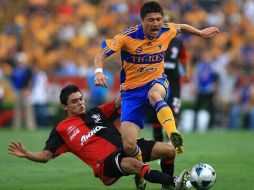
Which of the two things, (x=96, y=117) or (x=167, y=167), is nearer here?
(x=167, y=167)

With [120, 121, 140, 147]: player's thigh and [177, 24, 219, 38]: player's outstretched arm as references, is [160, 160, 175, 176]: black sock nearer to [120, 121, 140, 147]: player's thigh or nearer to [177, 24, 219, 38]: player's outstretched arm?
[120, 121, 140, 147]: player's thigh

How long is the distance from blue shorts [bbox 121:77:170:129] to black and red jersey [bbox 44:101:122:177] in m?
0.33

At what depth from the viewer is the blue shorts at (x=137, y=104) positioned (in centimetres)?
1047

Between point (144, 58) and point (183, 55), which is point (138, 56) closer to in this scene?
point (144, 58)

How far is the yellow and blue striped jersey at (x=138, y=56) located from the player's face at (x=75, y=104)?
2.02ft

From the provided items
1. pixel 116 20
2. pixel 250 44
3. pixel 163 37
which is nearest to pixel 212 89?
pixel 250 44

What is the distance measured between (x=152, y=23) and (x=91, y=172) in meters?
3.70

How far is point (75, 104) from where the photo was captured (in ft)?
35.3

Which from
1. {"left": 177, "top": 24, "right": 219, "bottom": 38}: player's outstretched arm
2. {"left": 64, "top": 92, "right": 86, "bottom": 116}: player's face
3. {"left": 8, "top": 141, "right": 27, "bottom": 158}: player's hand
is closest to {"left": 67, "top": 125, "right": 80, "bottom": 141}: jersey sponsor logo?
{"left": 64, "top": 92, "right": 86, "bottom": 116}: player's face

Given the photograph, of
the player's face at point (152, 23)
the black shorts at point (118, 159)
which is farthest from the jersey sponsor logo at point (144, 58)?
the black shorts at point (118, 159)

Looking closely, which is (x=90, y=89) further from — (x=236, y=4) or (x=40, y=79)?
(x=236, y=4)

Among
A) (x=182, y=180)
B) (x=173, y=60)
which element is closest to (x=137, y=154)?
(x=182, y=180)

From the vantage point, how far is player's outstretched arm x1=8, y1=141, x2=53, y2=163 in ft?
32.8

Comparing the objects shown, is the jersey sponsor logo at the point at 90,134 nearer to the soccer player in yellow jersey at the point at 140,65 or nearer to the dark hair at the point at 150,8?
Answer: the soccer player in yellow jersey at the point at 140,65
